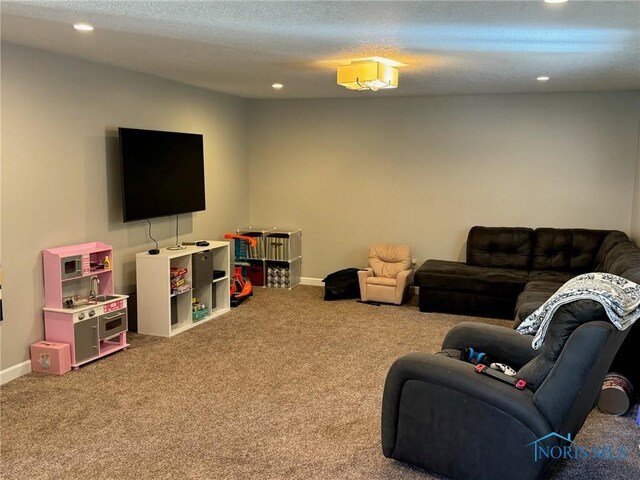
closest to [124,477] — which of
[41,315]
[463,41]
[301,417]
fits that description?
[301,417]

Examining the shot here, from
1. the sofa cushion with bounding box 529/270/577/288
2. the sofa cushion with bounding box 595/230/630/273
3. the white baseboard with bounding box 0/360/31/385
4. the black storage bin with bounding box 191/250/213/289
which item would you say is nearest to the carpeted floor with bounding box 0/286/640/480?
the white baseboard with bounding box 0/360/31/385

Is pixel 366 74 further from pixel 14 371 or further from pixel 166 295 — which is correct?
pixel 14 371

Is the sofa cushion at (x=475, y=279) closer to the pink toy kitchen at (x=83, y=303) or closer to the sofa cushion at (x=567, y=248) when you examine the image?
the sofa cushion at (x=567, y=248)

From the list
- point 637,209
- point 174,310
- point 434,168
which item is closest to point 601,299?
point 174,310

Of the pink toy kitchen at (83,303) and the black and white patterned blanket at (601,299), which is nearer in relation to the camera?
the black and white patterned blanket at (601,299)

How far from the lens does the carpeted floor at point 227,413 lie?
3.01m

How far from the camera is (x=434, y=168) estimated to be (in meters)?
7.03

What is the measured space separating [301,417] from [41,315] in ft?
7.51

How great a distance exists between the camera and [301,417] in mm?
3607

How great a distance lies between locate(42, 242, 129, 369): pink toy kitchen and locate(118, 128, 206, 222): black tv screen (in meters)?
0.54

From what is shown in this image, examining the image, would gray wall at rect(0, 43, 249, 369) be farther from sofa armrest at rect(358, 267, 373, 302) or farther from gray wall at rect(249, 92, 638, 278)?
sofa armrest at rect(358, 267, 373, 302)

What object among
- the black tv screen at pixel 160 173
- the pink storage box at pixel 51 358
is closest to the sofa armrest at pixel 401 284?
the black tv screen at pixel 160 173

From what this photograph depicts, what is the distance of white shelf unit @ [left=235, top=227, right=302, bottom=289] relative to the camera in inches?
286

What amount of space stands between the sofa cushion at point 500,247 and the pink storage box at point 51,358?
437 centimetres
